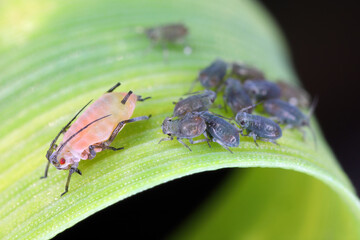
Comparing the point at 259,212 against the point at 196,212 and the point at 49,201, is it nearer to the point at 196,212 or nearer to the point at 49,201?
the point at 196,212

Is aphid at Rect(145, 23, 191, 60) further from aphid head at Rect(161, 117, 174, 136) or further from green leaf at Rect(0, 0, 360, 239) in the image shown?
aphid head at Rect(161, 117, 174, 136)

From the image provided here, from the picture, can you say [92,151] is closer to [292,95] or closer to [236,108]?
[236,108]

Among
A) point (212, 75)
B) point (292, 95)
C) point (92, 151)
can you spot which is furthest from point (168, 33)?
→ point (92, 151)

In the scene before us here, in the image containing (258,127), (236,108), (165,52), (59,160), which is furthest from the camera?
(165,52)

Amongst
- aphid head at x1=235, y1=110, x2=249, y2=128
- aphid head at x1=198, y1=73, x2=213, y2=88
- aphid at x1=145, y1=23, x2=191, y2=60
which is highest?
aphid at x1=145, y1=23, x2=191, y2=60

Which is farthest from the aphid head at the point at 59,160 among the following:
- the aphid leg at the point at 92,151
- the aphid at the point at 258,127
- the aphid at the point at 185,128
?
the aphid at the point at 258,127

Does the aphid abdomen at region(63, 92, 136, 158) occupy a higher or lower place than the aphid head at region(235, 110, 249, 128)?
higher

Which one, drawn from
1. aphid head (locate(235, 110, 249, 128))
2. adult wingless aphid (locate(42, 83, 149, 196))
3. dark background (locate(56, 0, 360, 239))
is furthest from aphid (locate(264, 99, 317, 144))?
dark background (locate(56, 0, 360, 239))
